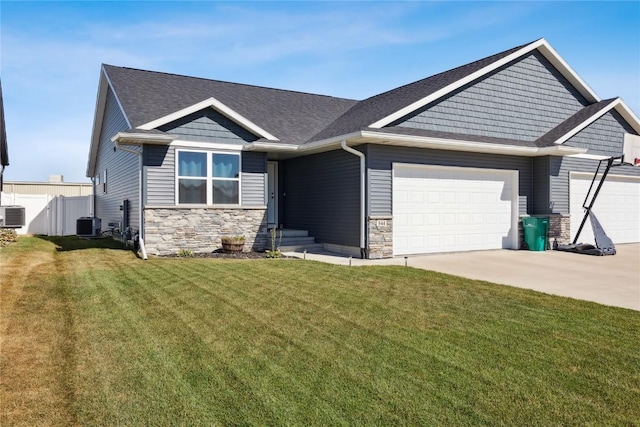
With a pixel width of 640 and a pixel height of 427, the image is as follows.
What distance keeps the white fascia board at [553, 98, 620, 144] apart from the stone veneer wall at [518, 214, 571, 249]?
231 centimetres

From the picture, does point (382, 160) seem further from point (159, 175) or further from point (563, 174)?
point (563, 174)

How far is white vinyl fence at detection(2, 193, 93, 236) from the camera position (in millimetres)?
19391

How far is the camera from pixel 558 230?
14703 millimetres

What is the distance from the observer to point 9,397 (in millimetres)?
3588

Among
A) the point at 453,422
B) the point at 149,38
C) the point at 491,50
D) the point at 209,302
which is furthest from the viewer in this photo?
the point at 491,50

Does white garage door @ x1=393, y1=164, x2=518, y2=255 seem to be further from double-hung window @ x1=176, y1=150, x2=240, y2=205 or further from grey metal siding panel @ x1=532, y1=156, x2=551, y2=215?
double-hung window @ x1=176, y1=150, x2=240, y2=205

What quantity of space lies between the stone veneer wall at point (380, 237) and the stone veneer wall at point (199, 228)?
10.5ft

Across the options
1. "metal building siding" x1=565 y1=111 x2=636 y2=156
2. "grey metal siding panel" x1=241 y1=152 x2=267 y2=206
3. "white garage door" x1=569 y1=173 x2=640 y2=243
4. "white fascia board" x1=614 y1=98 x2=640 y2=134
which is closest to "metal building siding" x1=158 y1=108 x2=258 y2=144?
"grey metal siding panel" x1=241 y1=152 x2=267 y2=206

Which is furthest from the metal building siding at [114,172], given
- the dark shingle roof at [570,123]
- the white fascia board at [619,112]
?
the white fascia board at [619,112]

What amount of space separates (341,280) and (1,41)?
957 centimetres

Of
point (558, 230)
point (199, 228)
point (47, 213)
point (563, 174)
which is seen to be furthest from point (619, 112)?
point (47, 213)

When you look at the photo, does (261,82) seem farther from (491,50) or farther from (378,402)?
(378,402)

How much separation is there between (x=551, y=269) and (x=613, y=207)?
301 inches

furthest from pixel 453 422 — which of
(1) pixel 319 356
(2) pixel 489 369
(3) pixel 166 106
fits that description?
(3) pixel 166 106
